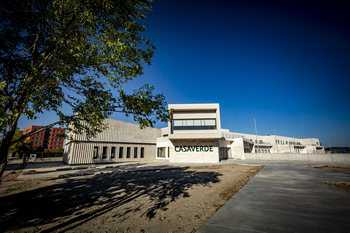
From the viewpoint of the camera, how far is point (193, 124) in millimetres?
26078

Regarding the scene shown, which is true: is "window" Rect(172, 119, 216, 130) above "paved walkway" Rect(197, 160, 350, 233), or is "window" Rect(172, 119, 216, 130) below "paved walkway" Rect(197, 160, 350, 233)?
above

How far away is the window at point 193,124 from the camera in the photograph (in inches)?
1019

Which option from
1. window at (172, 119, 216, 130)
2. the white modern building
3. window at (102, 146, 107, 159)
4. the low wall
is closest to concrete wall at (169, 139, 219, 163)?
the white modern building

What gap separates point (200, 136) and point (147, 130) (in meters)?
14.4

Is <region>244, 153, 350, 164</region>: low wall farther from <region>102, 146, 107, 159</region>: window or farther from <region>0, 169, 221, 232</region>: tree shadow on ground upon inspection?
<region>102, 146, 107, 159</region>: window

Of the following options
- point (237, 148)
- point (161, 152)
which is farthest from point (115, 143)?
point (237, 148)

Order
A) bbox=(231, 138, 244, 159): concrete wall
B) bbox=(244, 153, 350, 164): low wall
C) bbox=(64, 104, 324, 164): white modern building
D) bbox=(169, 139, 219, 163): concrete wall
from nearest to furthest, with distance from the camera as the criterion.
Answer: bbox=(244, 153, 350, 164): low wall < bbox=(64, 104, 324, 164): white modern building < bbox=(169, 139, 219, 163): concrete wall < bbox=(231, 138, 244, 159): concrete wall

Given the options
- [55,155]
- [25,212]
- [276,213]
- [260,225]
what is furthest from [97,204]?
[55,155]

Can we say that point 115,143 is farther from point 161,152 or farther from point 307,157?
point 307,157

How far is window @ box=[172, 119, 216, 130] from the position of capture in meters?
25.9

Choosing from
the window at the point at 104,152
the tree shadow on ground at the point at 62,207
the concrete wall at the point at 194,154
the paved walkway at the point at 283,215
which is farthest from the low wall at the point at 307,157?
the window at the point at 104,152

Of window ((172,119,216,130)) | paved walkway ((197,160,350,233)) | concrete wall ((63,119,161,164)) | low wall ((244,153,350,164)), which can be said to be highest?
window ((172,119,216,130))

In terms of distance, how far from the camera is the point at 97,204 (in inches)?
234

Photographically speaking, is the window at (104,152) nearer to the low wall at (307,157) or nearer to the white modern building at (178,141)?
the white modern building at (178,141)
